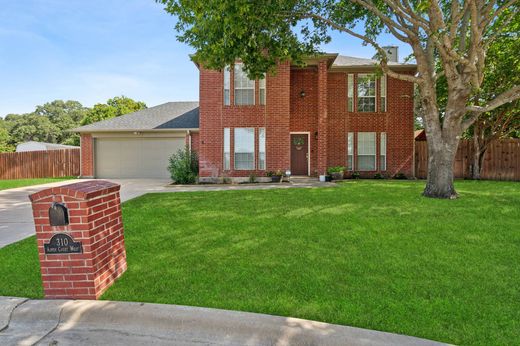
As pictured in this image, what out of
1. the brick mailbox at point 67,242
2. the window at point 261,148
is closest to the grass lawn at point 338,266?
the brick mailbox at point 67,242

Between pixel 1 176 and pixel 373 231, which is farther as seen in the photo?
pixel 1 176

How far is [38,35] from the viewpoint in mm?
15938

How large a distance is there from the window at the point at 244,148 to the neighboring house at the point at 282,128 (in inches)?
1.8

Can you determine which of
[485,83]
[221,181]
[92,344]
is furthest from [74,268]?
[485,83]

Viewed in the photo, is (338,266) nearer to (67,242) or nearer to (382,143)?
(67,242)

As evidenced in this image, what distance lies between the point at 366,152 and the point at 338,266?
12.8m

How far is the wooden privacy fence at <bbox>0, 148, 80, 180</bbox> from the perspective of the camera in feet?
64.2

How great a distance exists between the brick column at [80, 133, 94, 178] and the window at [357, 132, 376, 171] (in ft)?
49.2

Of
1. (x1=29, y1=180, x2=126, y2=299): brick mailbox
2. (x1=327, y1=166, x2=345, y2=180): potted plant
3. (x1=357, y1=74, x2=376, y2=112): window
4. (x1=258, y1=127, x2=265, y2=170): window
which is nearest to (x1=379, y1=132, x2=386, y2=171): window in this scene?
(x1=357, y1=74, x2=376, y2=112): window

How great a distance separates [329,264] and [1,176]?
24.1m

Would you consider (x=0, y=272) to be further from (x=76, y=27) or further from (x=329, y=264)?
(x=76, y=27)

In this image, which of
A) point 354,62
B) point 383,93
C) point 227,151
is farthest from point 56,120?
point 383,93

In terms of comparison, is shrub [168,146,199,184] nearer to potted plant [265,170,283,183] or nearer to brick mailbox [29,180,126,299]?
potted plant [265,170,283,183]

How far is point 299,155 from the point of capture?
15.1 meters
